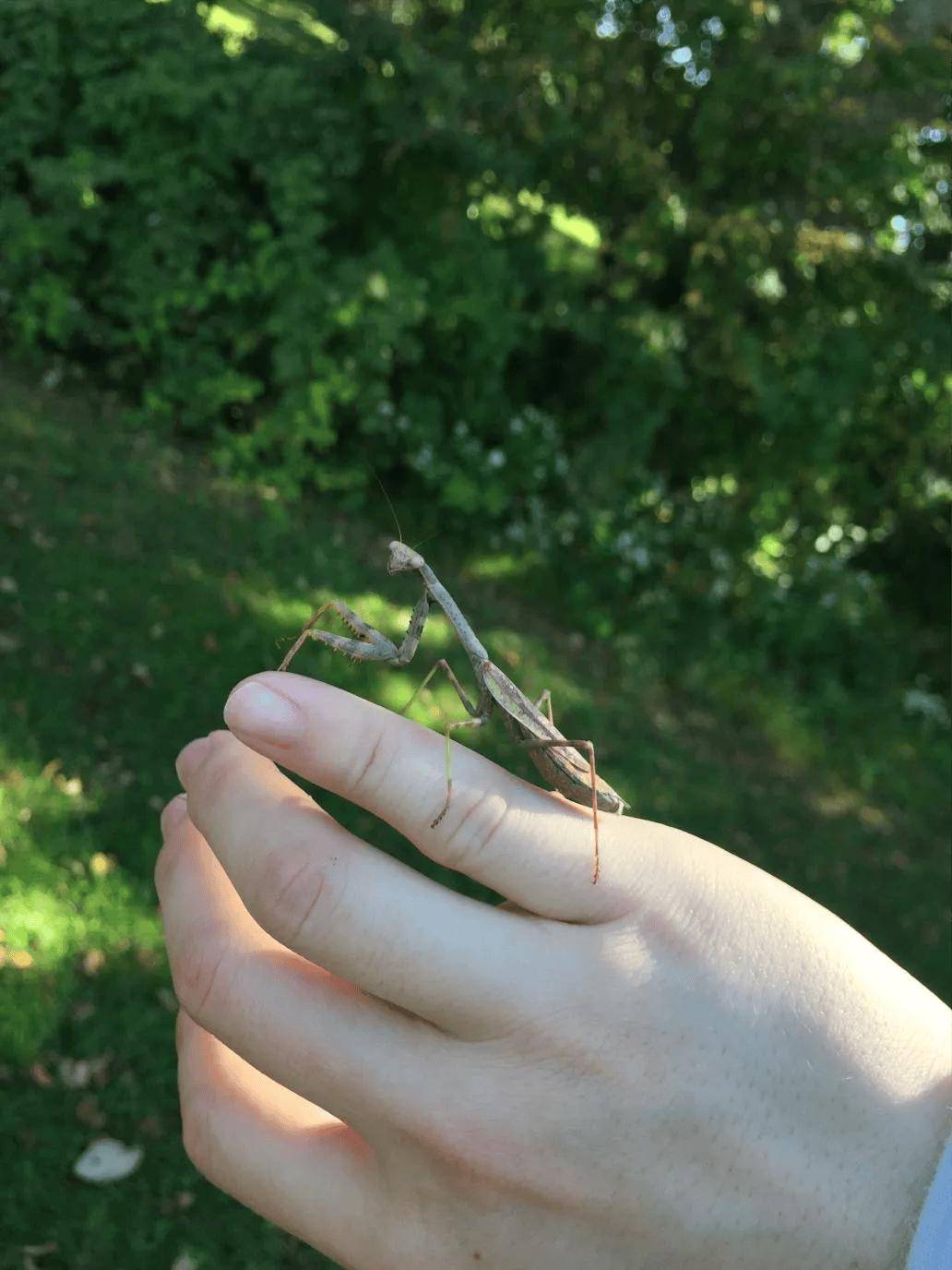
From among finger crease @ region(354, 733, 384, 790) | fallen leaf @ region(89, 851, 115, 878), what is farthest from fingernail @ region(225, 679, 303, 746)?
fallen leaf @ region(89, 851, 115, 878)

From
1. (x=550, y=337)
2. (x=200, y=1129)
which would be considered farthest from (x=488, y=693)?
(x=550, y=337)

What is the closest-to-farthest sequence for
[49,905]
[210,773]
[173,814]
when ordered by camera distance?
1. [210,773]
2. [173,814]
3. [49,905]

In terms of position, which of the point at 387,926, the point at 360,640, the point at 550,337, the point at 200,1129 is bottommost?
the point at 550,337

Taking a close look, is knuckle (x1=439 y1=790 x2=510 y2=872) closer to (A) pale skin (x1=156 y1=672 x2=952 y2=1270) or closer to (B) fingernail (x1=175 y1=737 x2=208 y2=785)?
(A) pale skin (x1=156 y1=672 x2=952 y2=1270)

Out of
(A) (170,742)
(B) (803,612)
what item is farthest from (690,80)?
(A) (170,742)

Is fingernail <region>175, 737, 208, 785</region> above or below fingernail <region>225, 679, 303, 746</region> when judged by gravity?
below

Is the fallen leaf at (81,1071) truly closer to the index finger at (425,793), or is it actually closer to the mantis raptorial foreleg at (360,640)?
the mantis raptorial foreleg at (360,640)

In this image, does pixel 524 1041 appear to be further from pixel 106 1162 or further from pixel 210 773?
pixel 106 1162
